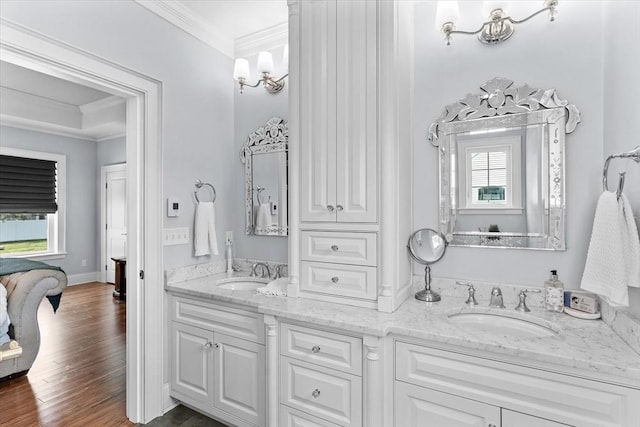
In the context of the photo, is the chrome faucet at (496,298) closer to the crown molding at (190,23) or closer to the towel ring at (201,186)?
the towel ring at (201,186)

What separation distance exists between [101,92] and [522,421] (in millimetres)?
5156

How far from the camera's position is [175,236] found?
90.4 inches

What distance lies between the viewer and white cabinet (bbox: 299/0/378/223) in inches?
65.5

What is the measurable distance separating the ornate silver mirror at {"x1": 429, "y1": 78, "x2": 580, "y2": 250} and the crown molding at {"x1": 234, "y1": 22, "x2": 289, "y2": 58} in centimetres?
140

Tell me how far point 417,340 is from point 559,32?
1.65 metres

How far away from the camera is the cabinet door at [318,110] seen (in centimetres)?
176

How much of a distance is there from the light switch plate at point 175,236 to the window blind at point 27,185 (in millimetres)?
4376

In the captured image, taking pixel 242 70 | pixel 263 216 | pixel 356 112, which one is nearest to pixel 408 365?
pixel 356 112

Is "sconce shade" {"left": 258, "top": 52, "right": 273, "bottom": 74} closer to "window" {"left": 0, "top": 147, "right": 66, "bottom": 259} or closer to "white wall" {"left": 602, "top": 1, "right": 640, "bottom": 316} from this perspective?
"white wall" {"left": 602, "top": 1, "right": 640, "bottom": 316}

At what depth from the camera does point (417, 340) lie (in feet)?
4.63

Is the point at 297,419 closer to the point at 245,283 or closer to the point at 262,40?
the point at 245,283

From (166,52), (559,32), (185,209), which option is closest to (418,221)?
(559,32)

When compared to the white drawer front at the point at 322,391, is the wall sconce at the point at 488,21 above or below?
above

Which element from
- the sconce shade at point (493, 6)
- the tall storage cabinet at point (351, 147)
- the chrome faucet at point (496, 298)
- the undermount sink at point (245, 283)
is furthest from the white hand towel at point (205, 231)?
the sconce shade at point (493, 6)
